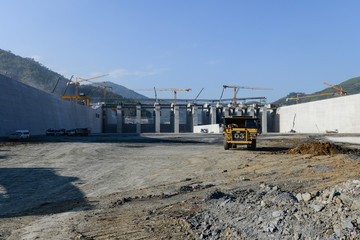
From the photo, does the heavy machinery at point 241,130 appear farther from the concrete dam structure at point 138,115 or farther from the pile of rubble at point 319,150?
the pile of rubble at point 319,150

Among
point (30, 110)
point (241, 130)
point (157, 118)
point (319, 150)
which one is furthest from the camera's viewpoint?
point (157, 118)

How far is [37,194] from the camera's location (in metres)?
10.3

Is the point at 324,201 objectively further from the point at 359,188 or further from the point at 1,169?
the point at 1,169

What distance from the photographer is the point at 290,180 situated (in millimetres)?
11328

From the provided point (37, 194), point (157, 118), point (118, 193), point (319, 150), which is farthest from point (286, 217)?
point (157, 118)

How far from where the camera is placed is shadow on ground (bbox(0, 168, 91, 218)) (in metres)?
8.39

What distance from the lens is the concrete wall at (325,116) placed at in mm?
77081

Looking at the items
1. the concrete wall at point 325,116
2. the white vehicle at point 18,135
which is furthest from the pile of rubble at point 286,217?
the concrete wall at point 325,116

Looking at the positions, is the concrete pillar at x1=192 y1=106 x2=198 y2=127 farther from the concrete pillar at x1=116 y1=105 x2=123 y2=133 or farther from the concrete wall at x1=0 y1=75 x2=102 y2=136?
the concrete wall at x1=0 y1=75 x2=102 y2=136

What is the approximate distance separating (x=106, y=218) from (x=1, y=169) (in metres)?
11.1

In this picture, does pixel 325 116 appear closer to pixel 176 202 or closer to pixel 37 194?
pixel 176 202

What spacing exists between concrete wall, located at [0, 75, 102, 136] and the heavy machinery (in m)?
38.4

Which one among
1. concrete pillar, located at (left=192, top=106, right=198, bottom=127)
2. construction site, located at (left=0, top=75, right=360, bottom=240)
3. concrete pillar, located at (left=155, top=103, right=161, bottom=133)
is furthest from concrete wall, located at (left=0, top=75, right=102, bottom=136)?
concrete pillar, located at (left=192, top=106, right=198, bottom=127)

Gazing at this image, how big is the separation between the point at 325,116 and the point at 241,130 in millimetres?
73450
